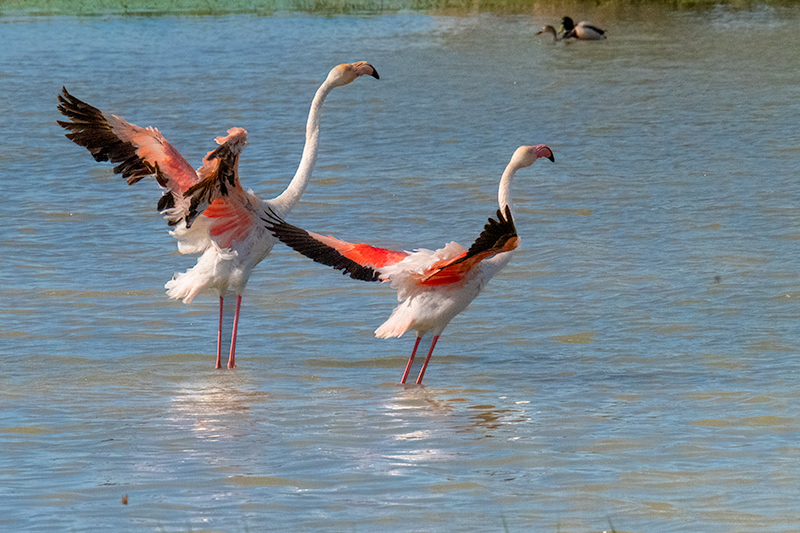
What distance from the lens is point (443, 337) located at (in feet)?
26.8

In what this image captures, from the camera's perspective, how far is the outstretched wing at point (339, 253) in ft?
22.0

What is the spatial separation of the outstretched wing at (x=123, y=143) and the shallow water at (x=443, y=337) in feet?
3.89

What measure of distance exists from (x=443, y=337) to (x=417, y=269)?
59.6 inches

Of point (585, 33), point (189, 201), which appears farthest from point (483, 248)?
point (585, 33)

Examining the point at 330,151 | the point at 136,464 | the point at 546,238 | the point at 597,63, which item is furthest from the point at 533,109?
the point at 136,464

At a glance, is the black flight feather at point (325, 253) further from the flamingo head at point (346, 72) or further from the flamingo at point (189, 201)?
the flamingo head at point (346, 72)

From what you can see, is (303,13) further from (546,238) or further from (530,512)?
(530,512)

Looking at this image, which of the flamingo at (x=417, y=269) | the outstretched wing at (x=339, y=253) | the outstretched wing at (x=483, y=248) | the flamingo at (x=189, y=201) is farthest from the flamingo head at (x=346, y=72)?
the outstretched wing at (x=483, y=248)

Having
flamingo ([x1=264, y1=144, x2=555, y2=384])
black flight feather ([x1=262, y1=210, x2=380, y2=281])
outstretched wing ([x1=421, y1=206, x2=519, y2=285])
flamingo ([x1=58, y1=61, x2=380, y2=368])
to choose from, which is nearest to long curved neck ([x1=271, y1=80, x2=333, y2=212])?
flamingo ([x1=58, y1=61, x2=380, y2=368])

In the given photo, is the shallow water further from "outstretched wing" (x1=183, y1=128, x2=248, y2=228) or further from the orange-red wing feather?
"outstretched wing" (x1=183, y1=128, x2=248, y2=228)

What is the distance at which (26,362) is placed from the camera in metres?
7.48

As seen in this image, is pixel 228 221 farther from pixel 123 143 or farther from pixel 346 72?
pixel 346 72

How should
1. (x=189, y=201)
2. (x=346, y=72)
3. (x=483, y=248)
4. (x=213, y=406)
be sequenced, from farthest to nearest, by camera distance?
(x=346, y=72) < (x=189, y=201) < (x=213, y=406) < (x=483, y=248)

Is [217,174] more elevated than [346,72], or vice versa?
[346,72]
